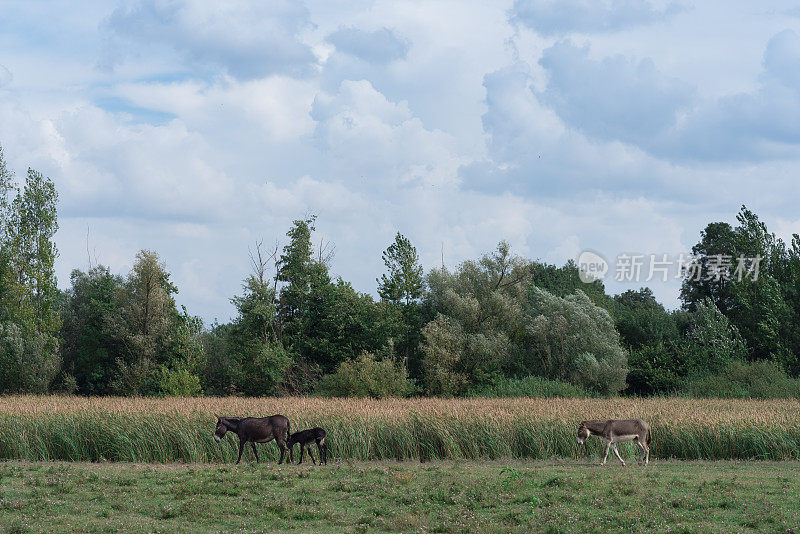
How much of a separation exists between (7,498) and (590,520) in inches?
460

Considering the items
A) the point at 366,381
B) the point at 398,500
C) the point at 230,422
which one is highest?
the point at 230,422

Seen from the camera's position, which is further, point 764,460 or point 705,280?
point 705,280

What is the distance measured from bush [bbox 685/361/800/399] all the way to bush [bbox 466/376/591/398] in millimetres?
7222

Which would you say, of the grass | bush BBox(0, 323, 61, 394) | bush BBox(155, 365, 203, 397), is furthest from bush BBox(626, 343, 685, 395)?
bush BBox(0, 323, 61, 394)

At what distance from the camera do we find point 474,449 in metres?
23.4

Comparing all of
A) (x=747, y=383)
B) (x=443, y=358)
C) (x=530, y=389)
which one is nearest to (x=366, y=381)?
(x=443, y=358)

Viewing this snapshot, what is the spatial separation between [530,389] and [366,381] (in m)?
10.1

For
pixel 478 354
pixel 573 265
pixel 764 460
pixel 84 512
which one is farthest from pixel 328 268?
pixel 84 512

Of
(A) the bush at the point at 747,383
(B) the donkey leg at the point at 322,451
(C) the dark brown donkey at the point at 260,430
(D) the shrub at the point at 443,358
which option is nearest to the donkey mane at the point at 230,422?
(C) the dark brown donkey at the point at 260,430

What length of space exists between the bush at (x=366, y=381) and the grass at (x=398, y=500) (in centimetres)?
2669

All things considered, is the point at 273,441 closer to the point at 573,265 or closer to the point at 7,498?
the point at 7,498

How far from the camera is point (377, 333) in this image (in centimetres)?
5534

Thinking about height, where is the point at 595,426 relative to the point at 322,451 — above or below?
above

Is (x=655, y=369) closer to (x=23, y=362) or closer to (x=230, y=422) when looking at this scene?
(x=230, y=422)
